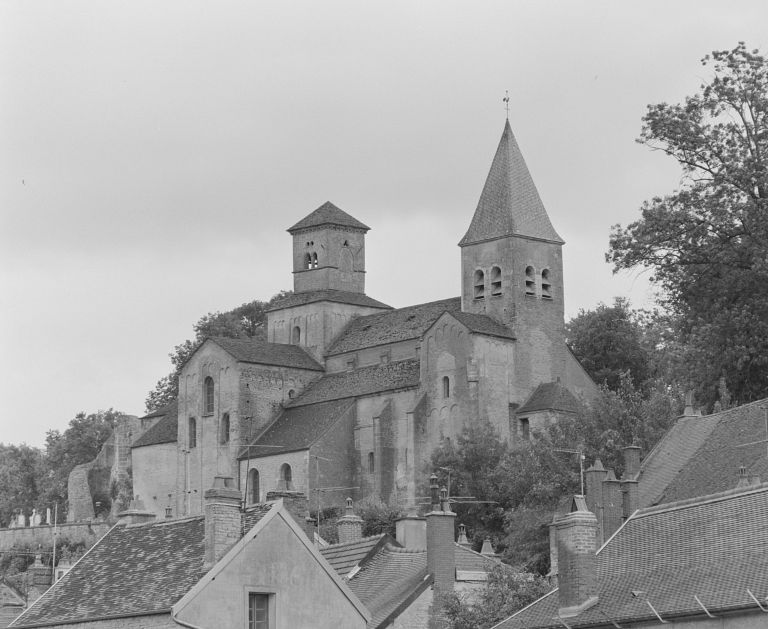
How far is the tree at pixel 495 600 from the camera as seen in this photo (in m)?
40.9

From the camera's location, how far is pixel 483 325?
100m

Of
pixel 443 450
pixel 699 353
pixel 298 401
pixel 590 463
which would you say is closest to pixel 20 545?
pixel 298 401

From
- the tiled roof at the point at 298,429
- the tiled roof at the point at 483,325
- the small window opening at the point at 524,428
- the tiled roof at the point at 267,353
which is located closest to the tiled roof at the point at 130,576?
the small window opening at the point at 524,428

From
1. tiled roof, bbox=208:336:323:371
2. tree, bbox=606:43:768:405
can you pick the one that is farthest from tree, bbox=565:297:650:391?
tree, bbox=606:43:768:405

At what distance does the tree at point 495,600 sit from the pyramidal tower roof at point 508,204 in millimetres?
60965

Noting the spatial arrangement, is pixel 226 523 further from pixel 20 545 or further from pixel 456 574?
pixel 20 545

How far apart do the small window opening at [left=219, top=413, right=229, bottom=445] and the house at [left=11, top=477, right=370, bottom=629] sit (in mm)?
70966

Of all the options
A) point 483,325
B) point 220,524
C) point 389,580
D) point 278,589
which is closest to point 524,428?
point 483,325

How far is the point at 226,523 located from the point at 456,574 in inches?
316

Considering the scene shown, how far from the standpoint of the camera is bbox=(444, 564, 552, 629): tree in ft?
134

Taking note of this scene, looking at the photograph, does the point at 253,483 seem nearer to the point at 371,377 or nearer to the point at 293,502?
the point at 371,377

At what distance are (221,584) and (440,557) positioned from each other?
7487mm

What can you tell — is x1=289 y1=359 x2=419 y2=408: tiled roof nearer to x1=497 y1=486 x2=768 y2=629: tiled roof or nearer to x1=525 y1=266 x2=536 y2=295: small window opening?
x1=525 y1=266 x2=536 y2=295: small window opening

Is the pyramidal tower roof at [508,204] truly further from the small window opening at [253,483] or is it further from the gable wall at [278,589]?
the gable wall at [278,589]
